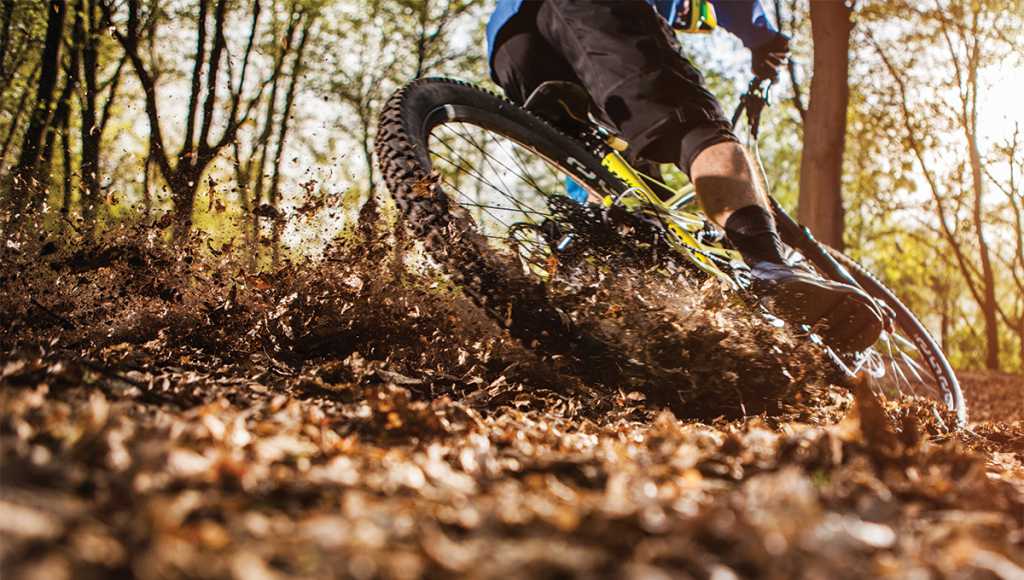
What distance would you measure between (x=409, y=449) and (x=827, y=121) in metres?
9.68

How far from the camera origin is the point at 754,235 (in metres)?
2.87

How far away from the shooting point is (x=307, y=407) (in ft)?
5.57

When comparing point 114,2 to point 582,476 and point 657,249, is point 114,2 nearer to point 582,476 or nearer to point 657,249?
point 657,249

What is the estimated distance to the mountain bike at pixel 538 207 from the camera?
2469 mm

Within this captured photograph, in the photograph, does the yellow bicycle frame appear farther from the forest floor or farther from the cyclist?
the forest floor

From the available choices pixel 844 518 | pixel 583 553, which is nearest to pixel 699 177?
pixel 844 518

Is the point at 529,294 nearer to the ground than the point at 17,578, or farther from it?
farther from it

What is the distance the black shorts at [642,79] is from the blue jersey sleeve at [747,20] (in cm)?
130

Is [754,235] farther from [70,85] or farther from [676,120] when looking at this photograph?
[70,85]

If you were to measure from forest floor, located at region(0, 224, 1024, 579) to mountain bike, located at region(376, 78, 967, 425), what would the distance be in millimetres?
225

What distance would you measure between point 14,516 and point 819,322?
2.61m

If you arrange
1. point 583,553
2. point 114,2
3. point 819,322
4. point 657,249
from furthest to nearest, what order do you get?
point 114,2 < point 657,249 < point 819,322 < point 583,553

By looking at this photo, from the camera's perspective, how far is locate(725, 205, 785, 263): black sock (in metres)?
2.85

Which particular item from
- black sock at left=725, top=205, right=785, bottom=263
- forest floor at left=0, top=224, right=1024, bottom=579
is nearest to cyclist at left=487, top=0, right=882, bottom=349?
black sock at left=725, top=205, right=785, bottom=263
